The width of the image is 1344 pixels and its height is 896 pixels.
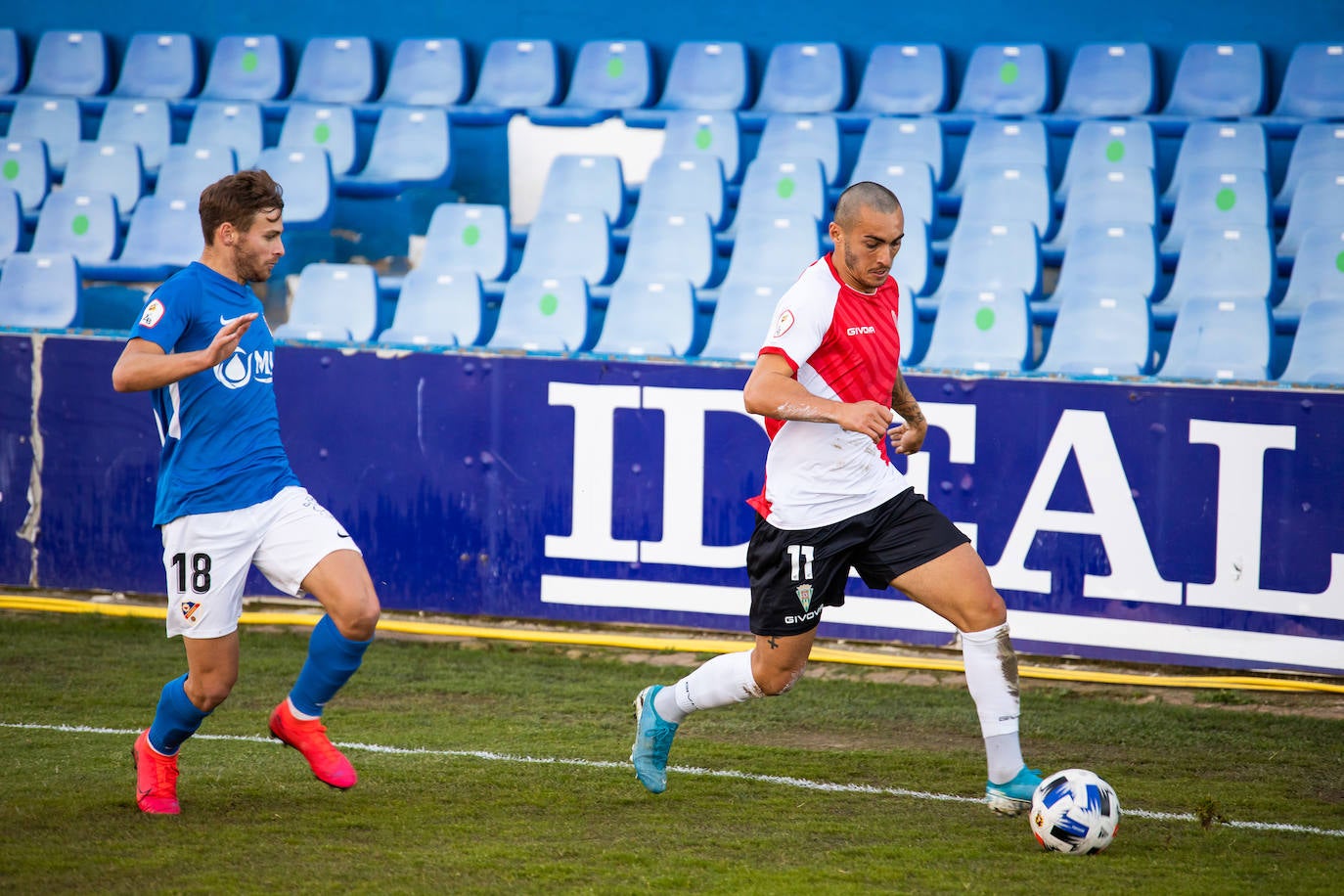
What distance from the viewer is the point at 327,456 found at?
8.07m

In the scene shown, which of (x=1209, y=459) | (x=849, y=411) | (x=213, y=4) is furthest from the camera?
(x=213, y=4)

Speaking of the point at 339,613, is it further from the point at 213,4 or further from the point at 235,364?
the point at 213,4

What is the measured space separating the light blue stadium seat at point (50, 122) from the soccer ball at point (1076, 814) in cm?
1036

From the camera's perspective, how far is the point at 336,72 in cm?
1238

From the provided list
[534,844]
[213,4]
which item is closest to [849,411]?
[534,844]

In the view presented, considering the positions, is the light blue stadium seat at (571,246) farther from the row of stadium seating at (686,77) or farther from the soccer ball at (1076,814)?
the soccer ball at (1076,814)

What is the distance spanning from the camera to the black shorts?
4.75 metres

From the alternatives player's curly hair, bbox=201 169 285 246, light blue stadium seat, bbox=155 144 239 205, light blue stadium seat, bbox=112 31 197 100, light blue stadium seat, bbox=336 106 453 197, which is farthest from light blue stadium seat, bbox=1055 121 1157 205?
light blue stadium seat, bbox=112 31 197 100

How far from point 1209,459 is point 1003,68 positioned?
5.11m

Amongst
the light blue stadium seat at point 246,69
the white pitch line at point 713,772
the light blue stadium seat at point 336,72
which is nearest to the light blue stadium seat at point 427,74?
the light blue stadium seat at point 336,72

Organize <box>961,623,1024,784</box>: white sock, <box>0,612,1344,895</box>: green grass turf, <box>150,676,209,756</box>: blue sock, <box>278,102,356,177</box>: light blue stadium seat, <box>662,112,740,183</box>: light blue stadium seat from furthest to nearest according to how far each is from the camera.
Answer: <box>278,102,356,177</box>: light blue stadium seat
<box>662,112,740,183</box>: light blue stadium seat
<box>150,676,209,756</box>: blue sock
<box>961,623,1024,784</box>: white sock
<box>0,612,1344,895</box>: green grass turf

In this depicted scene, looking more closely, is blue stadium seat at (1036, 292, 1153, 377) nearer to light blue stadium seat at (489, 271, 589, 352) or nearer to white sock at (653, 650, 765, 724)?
light blue stadium seat at (489, 271, 589, 352)

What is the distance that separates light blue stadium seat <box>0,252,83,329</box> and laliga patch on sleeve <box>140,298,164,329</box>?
586 centimetres

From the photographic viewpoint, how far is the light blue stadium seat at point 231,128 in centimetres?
1151
